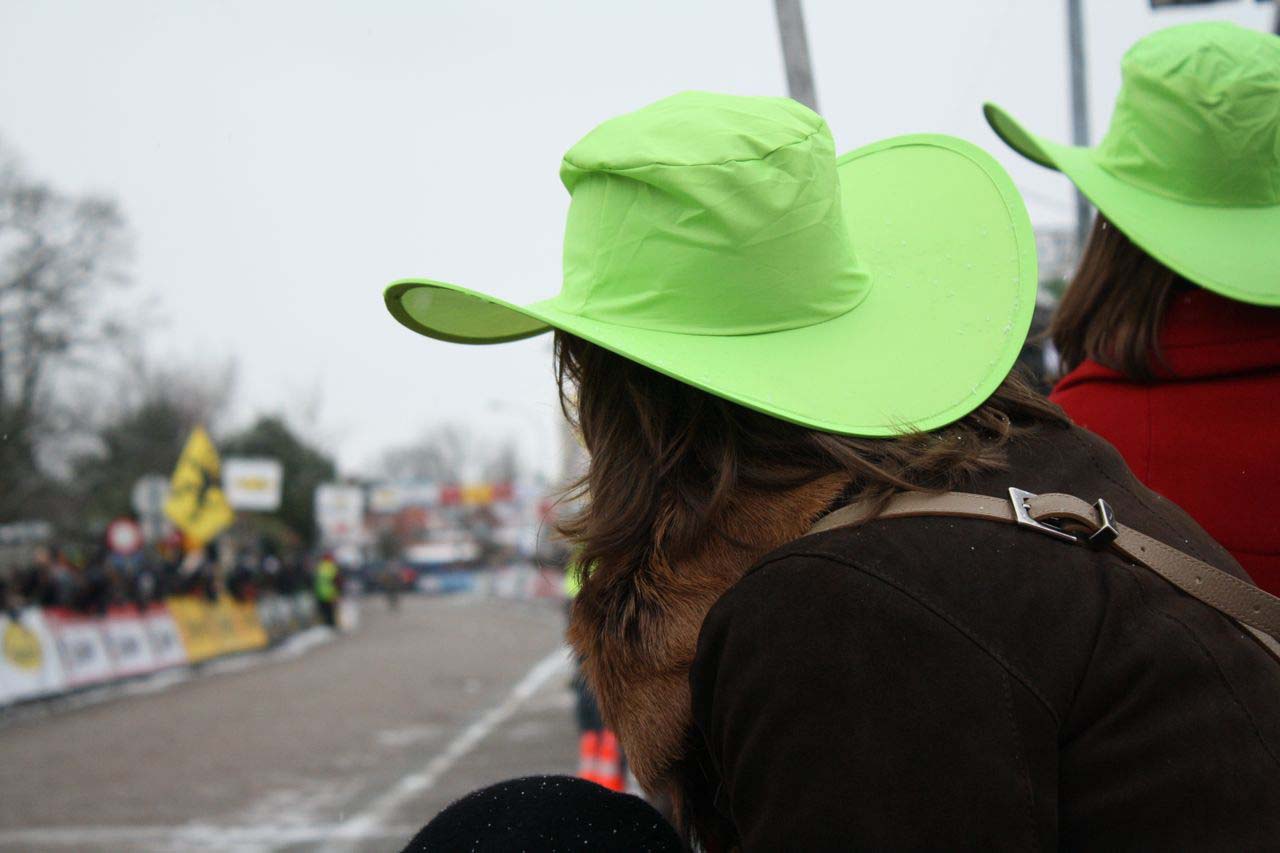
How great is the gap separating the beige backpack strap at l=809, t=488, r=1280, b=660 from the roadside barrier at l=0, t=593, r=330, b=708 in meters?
14.9

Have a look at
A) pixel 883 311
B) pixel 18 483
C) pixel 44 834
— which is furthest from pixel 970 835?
pixel 18 483

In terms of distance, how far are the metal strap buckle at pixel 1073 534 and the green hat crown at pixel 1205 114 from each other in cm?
88

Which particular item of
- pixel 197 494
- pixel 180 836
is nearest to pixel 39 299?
pixel 197 494

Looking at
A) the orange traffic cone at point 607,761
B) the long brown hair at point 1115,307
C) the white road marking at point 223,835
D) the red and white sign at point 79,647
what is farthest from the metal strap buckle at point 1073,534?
the red and white sign at point 79,647

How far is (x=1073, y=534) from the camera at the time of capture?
3.47ft

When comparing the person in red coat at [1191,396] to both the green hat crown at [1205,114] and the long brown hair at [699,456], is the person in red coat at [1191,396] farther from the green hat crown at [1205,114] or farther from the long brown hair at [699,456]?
the long brown hair at [699,456]

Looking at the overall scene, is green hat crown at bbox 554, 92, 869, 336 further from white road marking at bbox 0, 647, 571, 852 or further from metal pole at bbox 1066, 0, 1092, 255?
white road marking at bbox 0, 647, 571, 852

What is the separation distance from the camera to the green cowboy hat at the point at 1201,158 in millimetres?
1645

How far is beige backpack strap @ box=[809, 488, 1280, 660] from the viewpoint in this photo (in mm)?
1056

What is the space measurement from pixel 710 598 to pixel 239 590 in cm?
2480

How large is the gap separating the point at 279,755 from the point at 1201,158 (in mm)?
10758

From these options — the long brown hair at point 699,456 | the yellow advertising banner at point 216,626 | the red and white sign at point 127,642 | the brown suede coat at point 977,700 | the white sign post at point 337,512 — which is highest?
the long brown hair at point 699,456

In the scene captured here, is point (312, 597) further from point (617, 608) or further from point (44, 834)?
point (617, 608)

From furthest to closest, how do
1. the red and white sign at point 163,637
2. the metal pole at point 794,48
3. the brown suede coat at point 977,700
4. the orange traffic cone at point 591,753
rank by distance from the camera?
1. the red and white sign at point 163,637
2. the orange traffic cone at point 591,753
3. the metal pole at point 794,48
4. the brown suede coat at point 977,700
